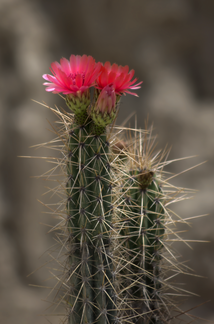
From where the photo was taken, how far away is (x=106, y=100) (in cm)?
54

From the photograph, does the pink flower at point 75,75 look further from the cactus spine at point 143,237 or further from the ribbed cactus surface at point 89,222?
the cactus spine at point 143,237

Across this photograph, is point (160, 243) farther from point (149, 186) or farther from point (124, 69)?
point (124, 69)

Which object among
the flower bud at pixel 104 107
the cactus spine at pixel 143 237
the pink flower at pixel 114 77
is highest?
the pink flower at pixel 114 77

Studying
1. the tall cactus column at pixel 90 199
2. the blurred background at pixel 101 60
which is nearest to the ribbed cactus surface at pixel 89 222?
the tall cactus column at pixel 90 199

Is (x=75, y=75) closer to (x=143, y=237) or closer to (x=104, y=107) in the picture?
(x=104, y=107)

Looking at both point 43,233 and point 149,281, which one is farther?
point 43,233

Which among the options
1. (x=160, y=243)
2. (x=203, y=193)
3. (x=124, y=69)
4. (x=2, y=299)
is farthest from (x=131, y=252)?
(x=2, y=299)

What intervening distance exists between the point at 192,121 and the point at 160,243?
0.77 meters

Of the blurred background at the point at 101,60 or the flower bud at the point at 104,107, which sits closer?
the flower bud at the point at 104,107

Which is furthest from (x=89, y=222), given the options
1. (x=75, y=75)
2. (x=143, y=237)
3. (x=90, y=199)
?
(x=75, y=75)

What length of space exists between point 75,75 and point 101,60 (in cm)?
83

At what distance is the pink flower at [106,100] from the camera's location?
0.54 meters

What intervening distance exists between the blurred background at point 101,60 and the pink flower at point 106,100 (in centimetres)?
84

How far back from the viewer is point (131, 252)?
734 millimetres
